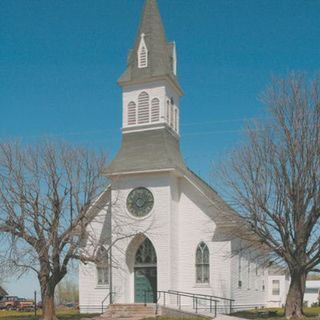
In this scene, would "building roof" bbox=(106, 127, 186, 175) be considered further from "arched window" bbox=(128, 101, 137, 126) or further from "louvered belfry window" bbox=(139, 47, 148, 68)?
"louvered belfry window" bbox=(139, 47, 148, 68)

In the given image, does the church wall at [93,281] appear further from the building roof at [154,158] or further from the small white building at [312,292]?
the small white building at [312,292]

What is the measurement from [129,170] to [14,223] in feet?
29.1

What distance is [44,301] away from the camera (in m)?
27.5

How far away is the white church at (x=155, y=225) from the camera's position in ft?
108

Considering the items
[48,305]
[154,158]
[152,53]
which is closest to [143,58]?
[152,53]

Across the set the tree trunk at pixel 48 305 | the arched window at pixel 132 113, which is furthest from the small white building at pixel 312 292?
the tree trunk at pixel 48 305

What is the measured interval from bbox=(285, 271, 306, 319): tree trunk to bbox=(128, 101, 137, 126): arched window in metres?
15.0

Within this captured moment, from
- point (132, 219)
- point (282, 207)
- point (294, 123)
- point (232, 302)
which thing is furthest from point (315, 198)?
point (132, 219)

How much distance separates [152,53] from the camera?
37.6 m

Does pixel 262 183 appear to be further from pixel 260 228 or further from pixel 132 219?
pixel 132 219

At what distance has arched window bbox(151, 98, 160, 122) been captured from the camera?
36.4 m

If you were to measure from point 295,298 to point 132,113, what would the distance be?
16.2 meters

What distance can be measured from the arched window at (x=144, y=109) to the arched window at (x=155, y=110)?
0.91 feet

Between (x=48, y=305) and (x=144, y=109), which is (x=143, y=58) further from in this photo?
(x=48, y=305)
